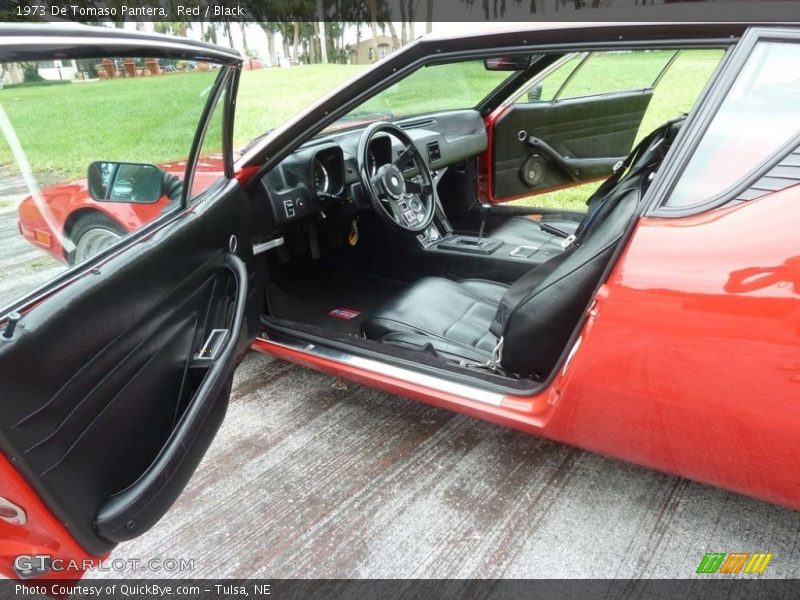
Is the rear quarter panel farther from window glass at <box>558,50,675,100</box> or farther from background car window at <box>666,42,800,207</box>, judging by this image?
window glass at <box>558,50,675,100</box>

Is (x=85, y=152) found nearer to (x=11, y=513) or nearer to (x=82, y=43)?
(x=82, y=43)

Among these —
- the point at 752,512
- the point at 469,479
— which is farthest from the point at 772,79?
the point at 469,479

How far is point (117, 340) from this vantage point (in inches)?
49.5

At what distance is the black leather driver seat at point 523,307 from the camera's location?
144cm

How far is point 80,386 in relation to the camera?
44.4 inches

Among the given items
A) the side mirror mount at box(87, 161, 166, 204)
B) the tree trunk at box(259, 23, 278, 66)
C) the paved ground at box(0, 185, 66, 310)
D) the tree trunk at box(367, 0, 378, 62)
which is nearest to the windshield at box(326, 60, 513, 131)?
the side mirror mount at box(87, 161, 166, 204)

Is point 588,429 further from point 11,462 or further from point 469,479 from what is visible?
point 11,462

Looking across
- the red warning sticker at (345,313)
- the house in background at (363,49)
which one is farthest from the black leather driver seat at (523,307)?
the house in background at (363,49)

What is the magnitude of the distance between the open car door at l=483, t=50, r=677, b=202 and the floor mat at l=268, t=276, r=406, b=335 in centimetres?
113

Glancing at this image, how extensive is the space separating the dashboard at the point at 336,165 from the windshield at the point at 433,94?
10cm

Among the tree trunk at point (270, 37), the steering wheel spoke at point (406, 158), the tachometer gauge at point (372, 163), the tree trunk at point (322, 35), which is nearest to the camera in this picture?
the tachometer gauge at point (372, 163)

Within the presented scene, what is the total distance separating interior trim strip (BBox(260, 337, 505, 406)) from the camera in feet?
5.36

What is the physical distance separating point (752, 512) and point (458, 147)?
7.68 feet

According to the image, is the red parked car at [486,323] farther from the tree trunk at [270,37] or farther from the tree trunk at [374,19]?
the tree trunk at [270,37]
